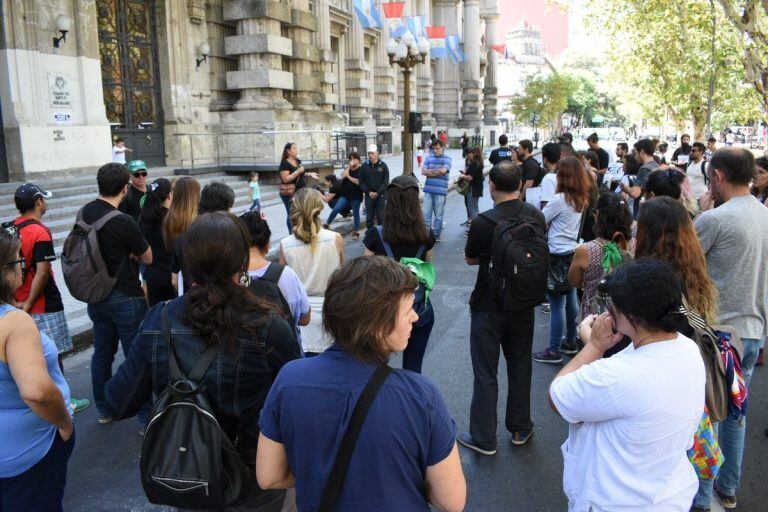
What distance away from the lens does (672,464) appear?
7.23 feet

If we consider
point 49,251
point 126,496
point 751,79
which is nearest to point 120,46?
point 49,251

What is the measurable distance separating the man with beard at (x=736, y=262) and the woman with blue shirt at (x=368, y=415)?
2511mm

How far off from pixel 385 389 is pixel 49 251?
11.7 feet

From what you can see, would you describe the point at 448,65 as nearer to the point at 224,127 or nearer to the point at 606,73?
the point at 606,73

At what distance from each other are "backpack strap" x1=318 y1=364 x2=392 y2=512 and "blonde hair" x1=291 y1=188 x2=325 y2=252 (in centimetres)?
274

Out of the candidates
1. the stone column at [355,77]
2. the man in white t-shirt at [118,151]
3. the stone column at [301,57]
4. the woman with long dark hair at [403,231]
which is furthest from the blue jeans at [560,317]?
the stone column at [355,77]

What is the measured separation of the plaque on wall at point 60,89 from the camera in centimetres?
1293

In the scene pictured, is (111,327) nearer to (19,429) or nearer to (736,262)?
(19,429)

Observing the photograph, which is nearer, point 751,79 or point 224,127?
point 751,79

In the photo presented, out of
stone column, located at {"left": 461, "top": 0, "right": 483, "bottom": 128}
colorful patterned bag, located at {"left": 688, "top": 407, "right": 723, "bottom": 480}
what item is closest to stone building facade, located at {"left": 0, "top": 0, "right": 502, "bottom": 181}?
colorful patterned bag, located at {"left": 688, "top": 407, "right": 723, "bottom": 480}

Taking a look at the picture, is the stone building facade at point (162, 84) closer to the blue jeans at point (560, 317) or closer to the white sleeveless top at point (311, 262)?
the white sleeveless top at point (311, 262)

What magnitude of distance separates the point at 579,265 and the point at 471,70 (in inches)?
1721

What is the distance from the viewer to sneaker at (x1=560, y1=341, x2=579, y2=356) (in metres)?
6.23

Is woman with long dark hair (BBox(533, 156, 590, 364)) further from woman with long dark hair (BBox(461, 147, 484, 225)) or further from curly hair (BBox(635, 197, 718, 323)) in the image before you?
woman with long dark hair (BBox(461, 147, 484, 225))
